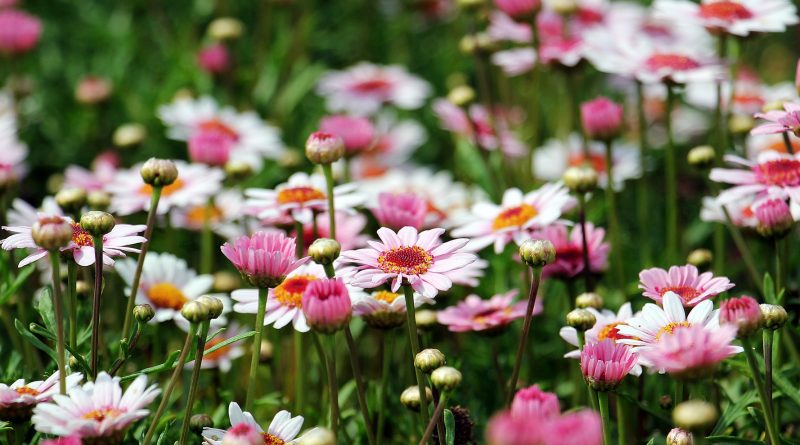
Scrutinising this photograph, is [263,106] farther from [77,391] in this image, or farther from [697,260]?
[77,391]

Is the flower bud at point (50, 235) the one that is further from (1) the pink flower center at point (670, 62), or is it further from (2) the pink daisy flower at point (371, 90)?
(2) the pink daisy flower at point (371, 90)

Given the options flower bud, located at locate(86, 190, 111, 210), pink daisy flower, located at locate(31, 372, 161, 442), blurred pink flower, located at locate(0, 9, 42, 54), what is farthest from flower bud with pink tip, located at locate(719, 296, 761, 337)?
blurred pink flower, located at locate(0, 9, 42, 54)

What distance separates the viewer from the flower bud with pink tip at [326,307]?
163 cm

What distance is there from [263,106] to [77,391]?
2553mm

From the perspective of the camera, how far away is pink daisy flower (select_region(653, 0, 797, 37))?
2.71 metres

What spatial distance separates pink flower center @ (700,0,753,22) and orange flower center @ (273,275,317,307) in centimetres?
141

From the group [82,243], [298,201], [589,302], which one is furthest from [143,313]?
[589,302]

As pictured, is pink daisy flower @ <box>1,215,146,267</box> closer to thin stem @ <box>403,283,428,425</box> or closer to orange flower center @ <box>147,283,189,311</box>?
orange flower center @ <box>147,283,189,311</box>

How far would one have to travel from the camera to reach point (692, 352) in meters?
1.46

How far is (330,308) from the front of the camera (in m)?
1.63

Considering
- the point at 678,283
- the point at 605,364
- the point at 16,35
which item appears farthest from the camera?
the point at 16,35

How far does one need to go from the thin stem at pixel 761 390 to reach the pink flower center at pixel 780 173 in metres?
0.63

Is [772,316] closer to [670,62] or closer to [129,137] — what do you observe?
[670,62]

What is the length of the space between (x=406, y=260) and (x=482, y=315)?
0.47m
